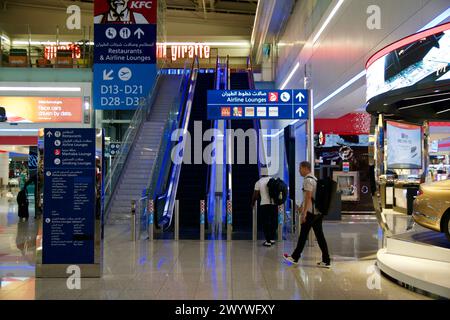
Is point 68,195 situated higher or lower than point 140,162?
lower

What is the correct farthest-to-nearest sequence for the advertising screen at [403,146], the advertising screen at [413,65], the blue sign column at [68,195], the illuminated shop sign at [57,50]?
1. the illuminated shop sign at [57,50]
2. the advertising screen at [403,146]
3. the blue sign column at [68,195]
4. the advertising screen at [413,65]

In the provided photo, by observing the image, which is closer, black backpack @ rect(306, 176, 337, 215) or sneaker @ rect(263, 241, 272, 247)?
black backpack @ rect(306, 176, 337, 215)

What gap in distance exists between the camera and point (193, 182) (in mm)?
12695

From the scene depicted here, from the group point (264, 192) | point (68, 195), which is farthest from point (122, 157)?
point (68, 195)

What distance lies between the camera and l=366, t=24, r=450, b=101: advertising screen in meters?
5.42

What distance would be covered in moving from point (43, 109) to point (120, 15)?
1070 centimetres

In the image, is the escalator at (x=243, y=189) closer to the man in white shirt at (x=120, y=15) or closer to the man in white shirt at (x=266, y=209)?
the man in white shirt at (x=266, y=209)

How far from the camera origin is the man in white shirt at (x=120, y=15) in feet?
29.0

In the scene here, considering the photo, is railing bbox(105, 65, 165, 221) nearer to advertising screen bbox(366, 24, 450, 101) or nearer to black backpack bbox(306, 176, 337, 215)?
black backpack bbox(306, 176, 337, 215)

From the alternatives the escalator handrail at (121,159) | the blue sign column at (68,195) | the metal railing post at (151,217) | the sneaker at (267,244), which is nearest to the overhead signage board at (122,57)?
the metal railing post at (151,217)

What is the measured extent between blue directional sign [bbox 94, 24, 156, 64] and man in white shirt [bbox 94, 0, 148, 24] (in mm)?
104

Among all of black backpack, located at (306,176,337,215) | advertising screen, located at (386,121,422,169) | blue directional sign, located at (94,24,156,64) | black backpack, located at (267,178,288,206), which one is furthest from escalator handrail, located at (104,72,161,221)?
black backpack, located at (306,176,337,215)

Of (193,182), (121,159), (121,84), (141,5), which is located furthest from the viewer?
(121,159)

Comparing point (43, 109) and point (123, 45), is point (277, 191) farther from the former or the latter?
point (43, 109)
